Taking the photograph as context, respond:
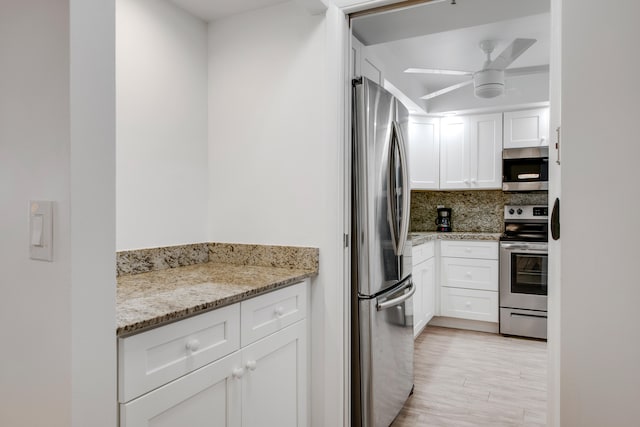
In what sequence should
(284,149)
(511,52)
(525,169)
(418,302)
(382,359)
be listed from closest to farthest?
(284,149) → (382,359) → (511,52) → (418,302) → (525,169)

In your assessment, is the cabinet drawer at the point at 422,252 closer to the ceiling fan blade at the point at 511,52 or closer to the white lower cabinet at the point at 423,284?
the white lower cabinet at the point at 423,284

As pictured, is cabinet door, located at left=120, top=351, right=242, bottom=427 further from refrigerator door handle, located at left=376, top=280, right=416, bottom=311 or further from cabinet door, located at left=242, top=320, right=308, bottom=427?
refrigerator door handle, located at left=376, top=280, right=416, bottom=311

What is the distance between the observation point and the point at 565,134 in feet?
3.31

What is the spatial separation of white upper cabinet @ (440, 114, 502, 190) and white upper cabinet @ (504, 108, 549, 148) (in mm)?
85

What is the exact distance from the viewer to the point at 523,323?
148 inches

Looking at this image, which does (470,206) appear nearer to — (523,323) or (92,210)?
(523,323)

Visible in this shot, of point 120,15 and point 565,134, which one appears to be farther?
point 120,15

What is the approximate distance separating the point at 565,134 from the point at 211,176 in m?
1.68

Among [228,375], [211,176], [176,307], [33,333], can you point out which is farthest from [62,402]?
[211,176]

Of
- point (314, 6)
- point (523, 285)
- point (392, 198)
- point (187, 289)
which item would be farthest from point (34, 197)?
point (523, 285)

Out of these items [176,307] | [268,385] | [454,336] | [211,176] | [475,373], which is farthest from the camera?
[454,336]

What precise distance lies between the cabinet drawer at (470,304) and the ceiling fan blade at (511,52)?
6.90 feet

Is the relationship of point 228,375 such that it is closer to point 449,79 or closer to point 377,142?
point 377,142

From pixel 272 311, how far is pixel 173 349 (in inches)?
19.3
